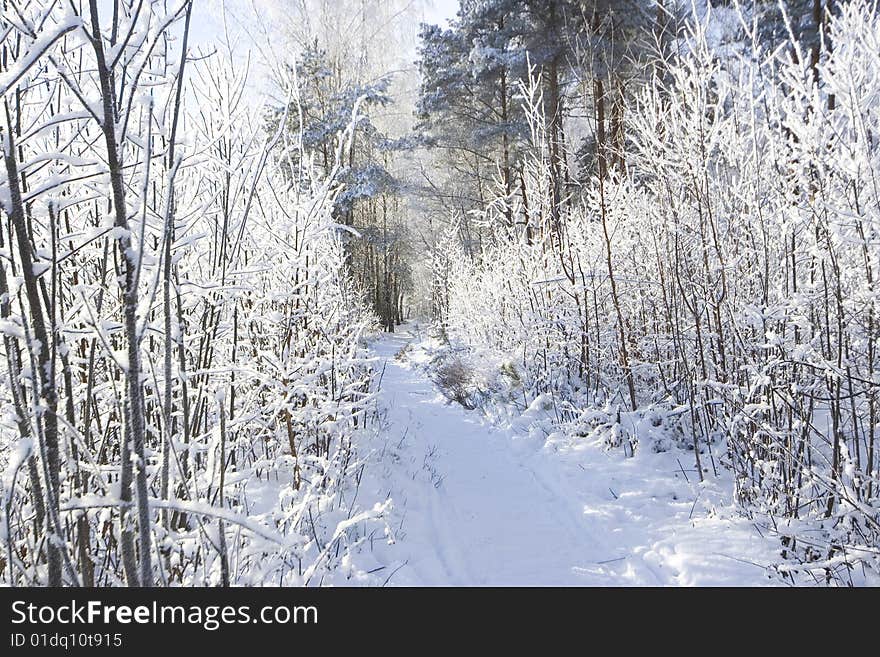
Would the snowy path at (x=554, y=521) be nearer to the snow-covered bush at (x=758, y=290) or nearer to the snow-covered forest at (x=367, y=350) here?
the snow-covered forest at (x=367, y=350)

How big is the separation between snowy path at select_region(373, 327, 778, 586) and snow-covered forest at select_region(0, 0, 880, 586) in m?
0.02

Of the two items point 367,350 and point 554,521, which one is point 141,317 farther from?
point 554,521

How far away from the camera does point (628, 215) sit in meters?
5.40

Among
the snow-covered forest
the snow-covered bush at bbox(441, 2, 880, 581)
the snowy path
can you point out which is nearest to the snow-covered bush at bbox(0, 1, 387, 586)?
the snow-covered forest

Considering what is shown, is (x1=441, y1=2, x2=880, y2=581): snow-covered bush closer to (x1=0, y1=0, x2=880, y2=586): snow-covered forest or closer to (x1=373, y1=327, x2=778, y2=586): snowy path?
(x1=0, y1=0, x2=880, y2=586): snow-covered forest

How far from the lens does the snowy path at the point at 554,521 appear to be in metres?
2.54

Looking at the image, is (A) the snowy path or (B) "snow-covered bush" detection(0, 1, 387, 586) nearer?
(B) "snow-covered bush" detection(0, 1, 387, 586)

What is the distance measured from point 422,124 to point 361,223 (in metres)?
7.10

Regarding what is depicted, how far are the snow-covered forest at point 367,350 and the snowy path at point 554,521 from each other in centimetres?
2

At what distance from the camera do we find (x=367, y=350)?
3949 millimetres

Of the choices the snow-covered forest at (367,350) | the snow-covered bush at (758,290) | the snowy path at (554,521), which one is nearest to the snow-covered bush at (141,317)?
the snow-covered forest at (367,350)

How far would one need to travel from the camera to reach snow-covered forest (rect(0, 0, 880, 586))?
1188 millimetres
